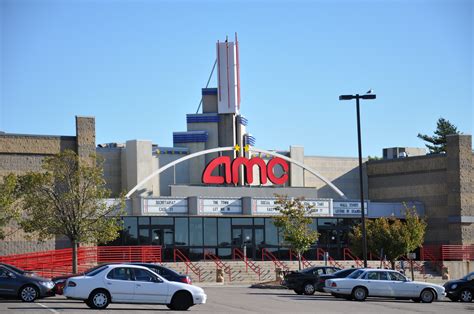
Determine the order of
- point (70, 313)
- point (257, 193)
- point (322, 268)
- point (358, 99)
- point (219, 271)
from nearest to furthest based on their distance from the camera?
point (70, 313), point (322, 268), point (358, 99), point (219, 271), point (257, 193)

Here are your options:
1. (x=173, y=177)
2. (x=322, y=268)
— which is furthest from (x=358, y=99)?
(x=173, y=177)

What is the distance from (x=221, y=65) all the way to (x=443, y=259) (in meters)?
20.5

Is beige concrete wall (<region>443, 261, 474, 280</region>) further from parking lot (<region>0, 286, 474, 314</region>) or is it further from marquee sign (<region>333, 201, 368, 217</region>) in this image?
parking lot (<region>0, 286, 474, 314</region>)

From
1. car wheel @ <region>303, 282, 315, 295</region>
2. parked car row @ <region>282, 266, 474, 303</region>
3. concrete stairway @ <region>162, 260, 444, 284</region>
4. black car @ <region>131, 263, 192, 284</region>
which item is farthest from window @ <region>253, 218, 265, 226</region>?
black car @ <region>131, 263, 192, 284</region>

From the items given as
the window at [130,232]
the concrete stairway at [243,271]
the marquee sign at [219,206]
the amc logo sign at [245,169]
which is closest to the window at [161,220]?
the window at [130,232]

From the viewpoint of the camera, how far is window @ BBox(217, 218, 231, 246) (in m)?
61.2

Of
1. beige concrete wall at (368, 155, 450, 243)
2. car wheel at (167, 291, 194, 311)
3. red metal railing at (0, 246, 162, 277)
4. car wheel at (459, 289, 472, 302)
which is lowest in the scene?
car wheel at (459, 289, 472, 302)

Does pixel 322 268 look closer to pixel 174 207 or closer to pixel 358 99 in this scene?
pixel 358 99

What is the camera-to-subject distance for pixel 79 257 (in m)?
50.9

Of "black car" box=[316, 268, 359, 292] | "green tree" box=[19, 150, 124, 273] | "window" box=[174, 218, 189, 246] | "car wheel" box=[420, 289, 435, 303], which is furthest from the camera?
"window" box=[174, 218, 189, 246]

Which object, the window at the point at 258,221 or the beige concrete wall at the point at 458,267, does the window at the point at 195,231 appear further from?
the beige concrete wall at the point at 458,267

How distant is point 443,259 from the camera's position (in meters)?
62.0

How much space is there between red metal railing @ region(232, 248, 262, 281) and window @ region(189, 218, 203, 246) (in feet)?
8.55

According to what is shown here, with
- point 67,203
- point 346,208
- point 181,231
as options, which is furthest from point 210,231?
point 67,203
